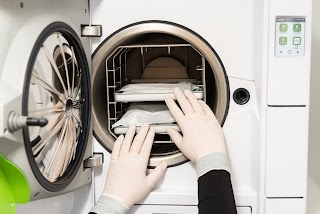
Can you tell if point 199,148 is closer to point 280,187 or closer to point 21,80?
point 280,187

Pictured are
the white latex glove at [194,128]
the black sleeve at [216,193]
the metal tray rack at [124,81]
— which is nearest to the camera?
the black sleeve at [216,193]

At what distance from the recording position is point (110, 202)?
1319 mm

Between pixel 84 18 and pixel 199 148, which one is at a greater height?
pixel 84 18

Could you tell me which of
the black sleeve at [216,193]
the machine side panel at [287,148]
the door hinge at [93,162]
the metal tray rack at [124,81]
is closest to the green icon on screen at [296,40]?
the machine side panel at [287,148]

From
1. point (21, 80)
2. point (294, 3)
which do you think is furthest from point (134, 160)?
point (294, 3)

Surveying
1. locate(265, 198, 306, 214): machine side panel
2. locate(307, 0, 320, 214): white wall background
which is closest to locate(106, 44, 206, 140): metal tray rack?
locate(265, 198, 306, 214): machine side panel

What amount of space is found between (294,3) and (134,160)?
672mm

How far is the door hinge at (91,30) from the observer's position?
54.2 inches

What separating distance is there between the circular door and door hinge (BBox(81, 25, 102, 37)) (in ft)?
0.23

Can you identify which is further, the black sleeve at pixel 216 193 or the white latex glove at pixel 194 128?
the white latex glove at pixel 194 128

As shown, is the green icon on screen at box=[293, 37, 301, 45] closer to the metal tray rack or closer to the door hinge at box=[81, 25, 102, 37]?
the metal tray rack

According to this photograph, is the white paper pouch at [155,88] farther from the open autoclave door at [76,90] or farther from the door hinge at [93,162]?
the door hinge at [93,162]

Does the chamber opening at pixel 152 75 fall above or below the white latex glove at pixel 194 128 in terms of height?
above

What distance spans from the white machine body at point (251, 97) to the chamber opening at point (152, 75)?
33mm
